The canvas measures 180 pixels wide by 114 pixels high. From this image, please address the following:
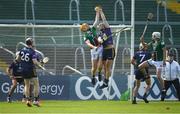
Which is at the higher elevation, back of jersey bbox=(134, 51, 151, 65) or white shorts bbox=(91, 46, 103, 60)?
white shorts bbox=(91, 46, 103, 60)

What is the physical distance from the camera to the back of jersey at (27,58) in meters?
20.0

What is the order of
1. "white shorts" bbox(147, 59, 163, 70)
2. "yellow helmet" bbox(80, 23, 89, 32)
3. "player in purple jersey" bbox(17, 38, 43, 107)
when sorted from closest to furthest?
"yellow helmet" bbox(80, 23, 89, 32) → "player in purple jersey" bbox(17, 38, 43, 107) → "white shorts" bbox(147, 59, 163, 70)

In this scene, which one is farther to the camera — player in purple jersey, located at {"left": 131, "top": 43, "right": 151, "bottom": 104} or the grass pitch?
player in purple jersey, located at {"left": 131, "top": 43, "right": 151, "bottom": 104}

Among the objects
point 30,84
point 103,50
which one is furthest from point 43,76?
point 103,50

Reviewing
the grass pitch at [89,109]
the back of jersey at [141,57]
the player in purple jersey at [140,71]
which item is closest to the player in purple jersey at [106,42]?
the grass pitch at [89,109]

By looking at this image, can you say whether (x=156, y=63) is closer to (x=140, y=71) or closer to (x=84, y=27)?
(x=140, y=71)

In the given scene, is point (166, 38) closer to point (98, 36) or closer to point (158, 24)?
point (158, 24)

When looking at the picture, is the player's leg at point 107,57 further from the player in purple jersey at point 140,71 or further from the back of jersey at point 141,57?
the back of jersey at point 141,57

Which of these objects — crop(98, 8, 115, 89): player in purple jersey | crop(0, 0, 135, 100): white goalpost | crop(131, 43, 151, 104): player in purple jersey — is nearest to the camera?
crop(98, 8, 115, 89): player in purple jersey

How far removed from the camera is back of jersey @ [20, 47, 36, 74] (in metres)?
20.0

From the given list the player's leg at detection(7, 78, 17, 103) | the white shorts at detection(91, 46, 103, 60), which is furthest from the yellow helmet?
A: the player's leg at detection(7, 78, 17, 103)

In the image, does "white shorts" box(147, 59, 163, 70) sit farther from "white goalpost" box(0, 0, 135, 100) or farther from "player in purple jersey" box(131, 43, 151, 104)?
"white goalpost" box(0, 0, 135, 100)

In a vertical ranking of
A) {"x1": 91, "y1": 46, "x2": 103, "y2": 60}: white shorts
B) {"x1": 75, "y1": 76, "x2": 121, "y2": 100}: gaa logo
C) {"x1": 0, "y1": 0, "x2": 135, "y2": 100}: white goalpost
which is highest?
{"x1": 0, "y1": 0, "x2": 135, "y2": 100}: white goalpost

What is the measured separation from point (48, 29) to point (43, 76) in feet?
6.41
